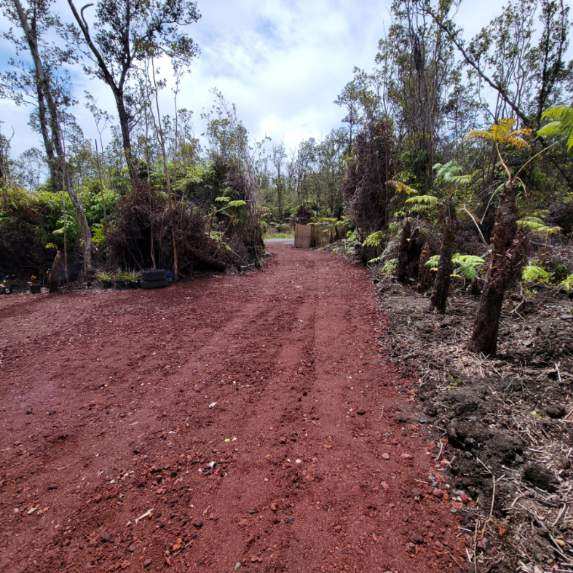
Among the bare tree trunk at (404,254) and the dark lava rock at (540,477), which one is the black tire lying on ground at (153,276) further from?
the dark lava rock at (540,477)

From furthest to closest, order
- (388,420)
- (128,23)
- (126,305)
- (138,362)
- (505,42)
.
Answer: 1. (128,23)
2. (505,42)
3. (126,305)
4. (138,362)
5. (388,420)

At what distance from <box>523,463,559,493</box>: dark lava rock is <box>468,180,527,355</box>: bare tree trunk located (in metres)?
1.37

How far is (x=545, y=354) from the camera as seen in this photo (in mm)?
2637

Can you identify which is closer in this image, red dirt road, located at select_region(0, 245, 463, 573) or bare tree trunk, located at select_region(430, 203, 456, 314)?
red dirt road, located at select_region(0, 245, 463, 573)

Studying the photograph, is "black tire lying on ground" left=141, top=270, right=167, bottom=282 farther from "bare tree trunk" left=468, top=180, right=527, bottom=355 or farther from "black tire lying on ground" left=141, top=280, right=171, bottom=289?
"bare tree trunk" left=468, top=180, right=527, bottom=355

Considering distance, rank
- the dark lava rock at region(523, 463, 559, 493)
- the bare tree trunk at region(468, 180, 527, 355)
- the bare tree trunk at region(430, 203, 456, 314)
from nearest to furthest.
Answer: the dark lava rock at region(523, 463, 559, 493) < the bare tree trunk at region(468, 180, 527, 355) < the bare tree trunk at region(430, 203, 456, 314)

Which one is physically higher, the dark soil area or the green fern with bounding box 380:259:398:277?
the green fern with bounding box 380:259:398:277

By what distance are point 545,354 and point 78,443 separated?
3980 millimetres

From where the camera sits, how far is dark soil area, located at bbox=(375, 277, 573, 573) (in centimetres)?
140

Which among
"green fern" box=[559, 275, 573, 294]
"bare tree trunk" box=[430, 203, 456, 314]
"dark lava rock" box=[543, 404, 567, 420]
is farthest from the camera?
"bare tree trunk" box=[430, 203, 456, 314]

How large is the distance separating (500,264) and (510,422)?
142cm

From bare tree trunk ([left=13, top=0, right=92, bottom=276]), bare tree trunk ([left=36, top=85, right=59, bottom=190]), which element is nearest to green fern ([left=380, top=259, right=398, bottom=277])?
bare tree trunk ([left=13, top=0, right=92, bottom=276])

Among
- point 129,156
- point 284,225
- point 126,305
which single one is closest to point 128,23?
point 129,156

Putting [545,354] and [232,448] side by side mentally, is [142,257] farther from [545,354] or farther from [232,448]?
[545,354]
